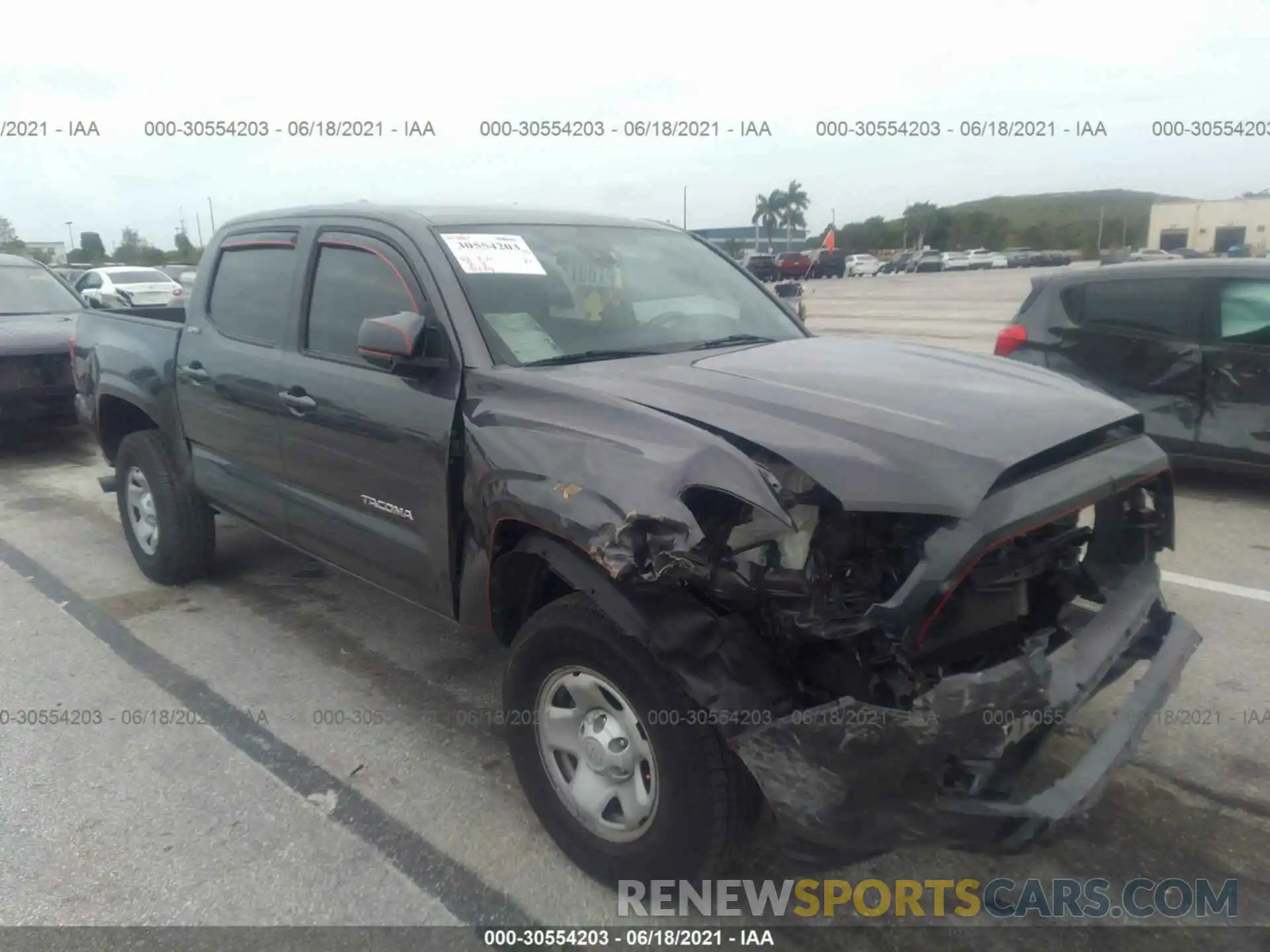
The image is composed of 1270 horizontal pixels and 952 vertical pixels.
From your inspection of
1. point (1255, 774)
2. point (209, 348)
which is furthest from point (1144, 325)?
point (209, 348)

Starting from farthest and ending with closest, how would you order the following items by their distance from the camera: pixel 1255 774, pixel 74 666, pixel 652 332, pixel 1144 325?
pixel 1144 325 → pixel 74 666 → pixel 652 332 → pixel 1255 774

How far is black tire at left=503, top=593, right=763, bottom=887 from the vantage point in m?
2.43

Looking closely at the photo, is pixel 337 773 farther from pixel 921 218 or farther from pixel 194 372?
pixel 921 218

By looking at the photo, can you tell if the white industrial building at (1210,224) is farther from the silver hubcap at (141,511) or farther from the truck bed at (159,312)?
the silver hubcap at (141,511)

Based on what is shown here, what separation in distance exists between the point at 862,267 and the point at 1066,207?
84.3 meters

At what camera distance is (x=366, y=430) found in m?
3.50

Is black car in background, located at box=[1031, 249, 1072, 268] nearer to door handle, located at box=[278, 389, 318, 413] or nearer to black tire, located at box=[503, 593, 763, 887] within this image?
door handle, located at box=[278, 389, 318, 413]

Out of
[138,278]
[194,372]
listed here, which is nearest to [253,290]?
[194,372]

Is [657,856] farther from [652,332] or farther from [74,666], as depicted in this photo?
[74,666]

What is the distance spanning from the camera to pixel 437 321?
130 inches

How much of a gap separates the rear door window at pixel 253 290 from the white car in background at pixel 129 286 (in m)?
19.1

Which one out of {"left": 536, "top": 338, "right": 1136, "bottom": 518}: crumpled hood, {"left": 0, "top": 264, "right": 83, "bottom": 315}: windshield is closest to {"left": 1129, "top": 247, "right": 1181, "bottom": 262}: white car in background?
{"left": 536, "top": 338, "right": 1136, "bottom": 518}: crumpled hood

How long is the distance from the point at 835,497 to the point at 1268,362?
5.04 meters

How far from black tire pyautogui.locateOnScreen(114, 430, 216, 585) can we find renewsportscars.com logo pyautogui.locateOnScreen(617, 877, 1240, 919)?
333 cm
